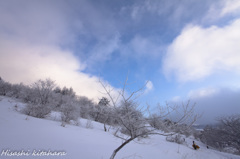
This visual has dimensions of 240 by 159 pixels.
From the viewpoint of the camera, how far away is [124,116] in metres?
2.54

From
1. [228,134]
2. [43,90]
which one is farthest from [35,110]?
[228,134]

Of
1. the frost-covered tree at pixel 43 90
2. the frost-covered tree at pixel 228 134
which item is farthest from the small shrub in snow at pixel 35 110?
the frost-covered tree at pixel 228 134

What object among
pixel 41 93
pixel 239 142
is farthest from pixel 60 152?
pixel 239 142

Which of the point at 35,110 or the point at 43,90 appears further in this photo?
the point at 43,90

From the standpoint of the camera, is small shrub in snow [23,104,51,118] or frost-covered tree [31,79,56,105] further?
frost-covered tree [31,79,56,105]

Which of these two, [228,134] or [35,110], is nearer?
[35,110]

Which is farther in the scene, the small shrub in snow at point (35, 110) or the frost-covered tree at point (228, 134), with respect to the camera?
the frost-covered tree at point (228, 134)

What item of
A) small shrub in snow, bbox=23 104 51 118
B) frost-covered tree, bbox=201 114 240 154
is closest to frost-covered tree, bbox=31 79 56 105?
small shrub in snow, bbox=23 104 51 118

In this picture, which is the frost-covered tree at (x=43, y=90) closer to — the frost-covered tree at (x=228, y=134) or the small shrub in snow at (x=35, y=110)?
the small shrub in snow at (x=35, y=110)

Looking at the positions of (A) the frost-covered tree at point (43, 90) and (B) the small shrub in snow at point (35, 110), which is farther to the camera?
(A) the frost-covered tree at point (43, 90)

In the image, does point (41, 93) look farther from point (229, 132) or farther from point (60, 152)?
point (229, 132)

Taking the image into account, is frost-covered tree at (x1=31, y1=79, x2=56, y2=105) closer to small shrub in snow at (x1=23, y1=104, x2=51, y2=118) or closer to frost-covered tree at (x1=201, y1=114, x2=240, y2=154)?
small shrub in snow at (x1=23, y1=104, x2=51, y2=118)

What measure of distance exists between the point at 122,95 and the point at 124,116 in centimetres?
52

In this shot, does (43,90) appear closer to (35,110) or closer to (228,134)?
(35,110)
